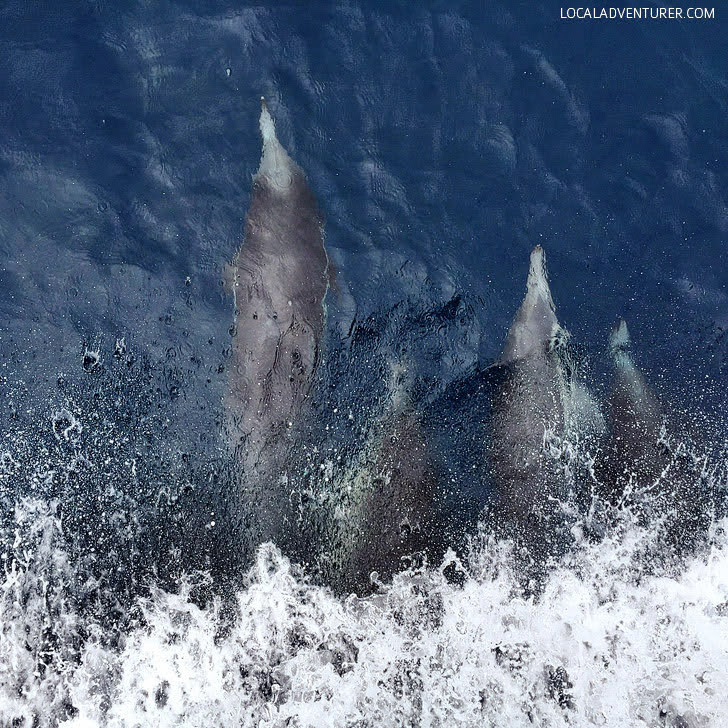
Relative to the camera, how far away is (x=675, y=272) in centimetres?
1177

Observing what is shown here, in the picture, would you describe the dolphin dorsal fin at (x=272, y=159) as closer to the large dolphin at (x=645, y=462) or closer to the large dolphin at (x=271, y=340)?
the large dolphin at (x=271, y=340)

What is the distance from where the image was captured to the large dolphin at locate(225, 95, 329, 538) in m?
11.2

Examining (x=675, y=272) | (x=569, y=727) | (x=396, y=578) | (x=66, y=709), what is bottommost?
(x=66, y=709)

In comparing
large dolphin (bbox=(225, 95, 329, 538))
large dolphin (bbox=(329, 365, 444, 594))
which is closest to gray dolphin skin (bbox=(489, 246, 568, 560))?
large dolphin (bbox=(329, 365, 444, 594))

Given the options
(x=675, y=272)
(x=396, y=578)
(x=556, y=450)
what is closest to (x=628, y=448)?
(x=556, y=450)

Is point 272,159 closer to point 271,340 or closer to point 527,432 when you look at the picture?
point 271,340

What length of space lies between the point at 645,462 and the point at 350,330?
19.2ft

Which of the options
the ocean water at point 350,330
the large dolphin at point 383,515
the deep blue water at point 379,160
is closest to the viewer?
the ocean water at point 350,330

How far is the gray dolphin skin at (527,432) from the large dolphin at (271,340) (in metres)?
3.48

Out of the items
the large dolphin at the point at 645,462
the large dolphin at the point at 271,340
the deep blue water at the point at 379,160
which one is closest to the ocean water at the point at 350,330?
the deep blue water at the point at 379,160

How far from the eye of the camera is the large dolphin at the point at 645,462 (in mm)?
11648

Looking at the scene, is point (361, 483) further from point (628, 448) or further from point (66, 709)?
point (66, 709)

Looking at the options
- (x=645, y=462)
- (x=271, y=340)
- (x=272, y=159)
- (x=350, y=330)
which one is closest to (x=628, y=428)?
(x=645, y=462)

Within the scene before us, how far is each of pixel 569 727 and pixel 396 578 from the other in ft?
13.1
